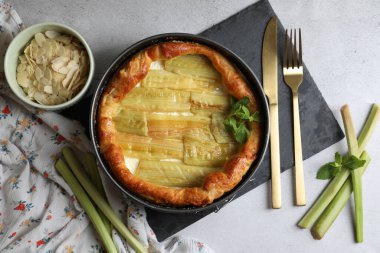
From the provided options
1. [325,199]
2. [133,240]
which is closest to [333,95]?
[325,199]

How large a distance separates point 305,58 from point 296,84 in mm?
198

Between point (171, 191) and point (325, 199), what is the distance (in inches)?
36.0

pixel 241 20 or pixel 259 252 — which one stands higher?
pixel 241 20

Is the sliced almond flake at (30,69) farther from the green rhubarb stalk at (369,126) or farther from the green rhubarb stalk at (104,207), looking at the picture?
the green rhubarb stalk at (369,126)

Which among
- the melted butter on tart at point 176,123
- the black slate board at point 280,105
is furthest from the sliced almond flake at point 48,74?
the melted butter on tart at point 176,123

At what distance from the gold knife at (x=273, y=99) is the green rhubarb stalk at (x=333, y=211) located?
0.24m

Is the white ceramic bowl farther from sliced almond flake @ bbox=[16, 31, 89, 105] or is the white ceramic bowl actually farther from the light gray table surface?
the light gray table surface

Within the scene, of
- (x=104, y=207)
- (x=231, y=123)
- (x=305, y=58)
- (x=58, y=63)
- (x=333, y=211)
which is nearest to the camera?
(x=231, y=123)

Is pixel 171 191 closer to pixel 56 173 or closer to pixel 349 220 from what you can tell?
pixel 56 173

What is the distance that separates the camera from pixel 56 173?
8.35 feet

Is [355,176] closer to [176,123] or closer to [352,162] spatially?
[352,162]

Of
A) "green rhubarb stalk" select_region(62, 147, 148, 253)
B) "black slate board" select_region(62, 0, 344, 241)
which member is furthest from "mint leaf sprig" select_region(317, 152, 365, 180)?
"green rhubarb stalk" select_region(62, 147, 148, 253)

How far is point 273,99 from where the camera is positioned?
2.59 m

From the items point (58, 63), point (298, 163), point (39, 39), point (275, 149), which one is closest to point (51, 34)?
point (39, 39)
